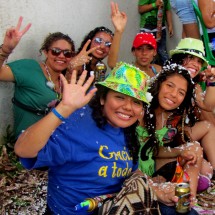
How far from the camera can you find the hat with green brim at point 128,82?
2.48m

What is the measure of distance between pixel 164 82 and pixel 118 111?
1163mm

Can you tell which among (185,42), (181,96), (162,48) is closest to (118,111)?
(181,96)

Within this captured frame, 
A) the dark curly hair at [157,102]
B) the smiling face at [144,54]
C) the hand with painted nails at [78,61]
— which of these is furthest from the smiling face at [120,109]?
the smiling face at [144,54]

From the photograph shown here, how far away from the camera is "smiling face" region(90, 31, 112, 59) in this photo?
437 centimetres

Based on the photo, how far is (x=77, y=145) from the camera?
2373 mm

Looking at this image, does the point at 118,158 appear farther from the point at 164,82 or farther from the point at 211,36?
the point at 211,36

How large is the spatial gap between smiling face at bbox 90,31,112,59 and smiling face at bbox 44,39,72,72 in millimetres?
450

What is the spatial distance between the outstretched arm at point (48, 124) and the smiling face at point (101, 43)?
232cm

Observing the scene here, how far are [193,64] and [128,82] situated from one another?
6.00 feet

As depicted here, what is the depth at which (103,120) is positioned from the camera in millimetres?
2523

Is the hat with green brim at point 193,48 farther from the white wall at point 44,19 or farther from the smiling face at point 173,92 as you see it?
the white wall at point 44,19

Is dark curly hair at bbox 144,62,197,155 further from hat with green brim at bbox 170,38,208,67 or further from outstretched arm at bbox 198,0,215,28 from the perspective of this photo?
outstretched arm at bbox 198,0,215,28

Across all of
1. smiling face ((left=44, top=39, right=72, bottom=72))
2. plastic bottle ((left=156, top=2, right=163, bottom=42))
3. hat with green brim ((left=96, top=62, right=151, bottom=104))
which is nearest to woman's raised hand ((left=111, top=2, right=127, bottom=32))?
smiling face ((left=44, top=39, right=72, bottom=72))

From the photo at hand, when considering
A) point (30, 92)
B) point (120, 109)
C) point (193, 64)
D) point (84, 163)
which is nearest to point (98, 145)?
point (84, 163)
